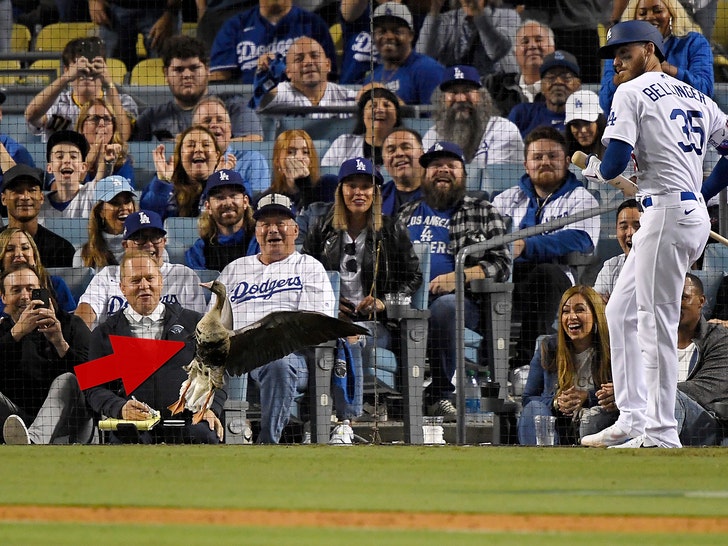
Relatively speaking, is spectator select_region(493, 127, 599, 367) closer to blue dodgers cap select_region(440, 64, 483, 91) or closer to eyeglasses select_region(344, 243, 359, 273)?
blue dodgers cap select_region(440, 64, 483, 91)

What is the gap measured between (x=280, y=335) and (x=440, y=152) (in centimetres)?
189

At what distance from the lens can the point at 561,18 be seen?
934 centimetres

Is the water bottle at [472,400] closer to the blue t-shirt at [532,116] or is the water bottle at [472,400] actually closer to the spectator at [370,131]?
the spectator at [370,131]

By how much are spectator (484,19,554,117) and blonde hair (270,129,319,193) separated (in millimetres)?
1507

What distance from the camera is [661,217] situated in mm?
5660

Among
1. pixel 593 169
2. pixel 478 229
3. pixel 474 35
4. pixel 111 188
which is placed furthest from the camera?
pixel 474 35

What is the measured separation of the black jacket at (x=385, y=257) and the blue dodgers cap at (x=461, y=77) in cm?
159

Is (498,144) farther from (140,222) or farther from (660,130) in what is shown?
(660,130)

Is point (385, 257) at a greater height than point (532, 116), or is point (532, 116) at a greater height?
point (532, 116)

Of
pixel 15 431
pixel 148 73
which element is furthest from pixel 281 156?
pixel 15 431

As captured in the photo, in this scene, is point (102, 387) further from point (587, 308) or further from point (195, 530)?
point (195, 530)

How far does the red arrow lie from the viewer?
737cm

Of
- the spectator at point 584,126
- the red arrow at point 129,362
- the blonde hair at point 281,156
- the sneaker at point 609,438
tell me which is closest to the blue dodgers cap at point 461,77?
the spectator at point 584,126

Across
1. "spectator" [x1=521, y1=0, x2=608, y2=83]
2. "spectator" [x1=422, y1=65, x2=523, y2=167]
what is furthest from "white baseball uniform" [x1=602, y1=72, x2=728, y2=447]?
"spectator" [x1=521, y1=0, x2=608, y2=83]
